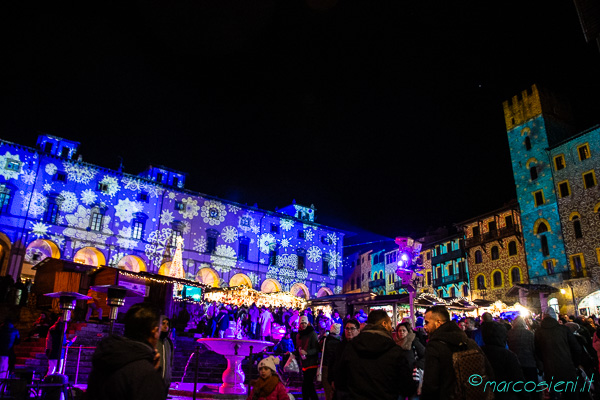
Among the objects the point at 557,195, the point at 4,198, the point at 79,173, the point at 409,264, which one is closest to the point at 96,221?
the point at 79,173

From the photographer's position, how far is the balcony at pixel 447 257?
40.9 metres

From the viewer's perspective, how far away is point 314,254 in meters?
41.1

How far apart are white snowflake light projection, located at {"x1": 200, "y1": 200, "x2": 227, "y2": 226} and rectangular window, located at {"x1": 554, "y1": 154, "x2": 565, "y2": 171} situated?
86.2ft

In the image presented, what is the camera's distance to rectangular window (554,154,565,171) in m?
32.1

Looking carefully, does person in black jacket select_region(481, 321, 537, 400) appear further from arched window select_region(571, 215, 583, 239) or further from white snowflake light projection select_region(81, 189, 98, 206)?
white snowflake light projection select_region(81, 189, 98, 206)

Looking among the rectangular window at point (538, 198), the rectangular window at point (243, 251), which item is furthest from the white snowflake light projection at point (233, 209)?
the rectangular window at point (538, 198)

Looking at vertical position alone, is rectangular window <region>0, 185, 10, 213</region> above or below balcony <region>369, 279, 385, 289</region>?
above

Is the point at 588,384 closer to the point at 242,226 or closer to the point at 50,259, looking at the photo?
the point at 50,259

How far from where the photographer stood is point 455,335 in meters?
3.82

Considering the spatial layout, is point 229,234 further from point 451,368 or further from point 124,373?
point 124,373

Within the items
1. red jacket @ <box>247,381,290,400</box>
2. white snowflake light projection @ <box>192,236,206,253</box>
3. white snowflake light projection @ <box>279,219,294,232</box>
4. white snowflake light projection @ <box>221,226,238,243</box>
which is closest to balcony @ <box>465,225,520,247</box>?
white snowflake light projection @ <box>279,219,294,232</box>

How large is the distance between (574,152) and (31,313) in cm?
3493

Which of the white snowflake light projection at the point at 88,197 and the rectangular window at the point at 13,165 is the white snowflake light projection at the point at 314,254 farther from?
the rectangular window at the point at 13,165

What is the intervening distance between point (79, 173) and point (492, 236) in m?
33.3
